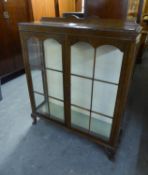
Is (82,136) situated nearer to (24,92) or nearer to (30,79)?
(30,79)

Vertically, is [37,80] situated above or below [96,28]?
below

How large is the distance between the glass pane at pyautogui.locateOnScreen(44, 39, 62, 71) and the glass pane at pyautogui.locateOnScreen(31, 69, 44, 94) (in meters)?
0.17

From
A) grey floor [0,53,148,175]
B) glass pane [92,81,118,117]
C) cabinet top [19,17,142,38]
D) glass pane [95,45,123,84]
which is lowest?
grey floor [0,53,148,175]

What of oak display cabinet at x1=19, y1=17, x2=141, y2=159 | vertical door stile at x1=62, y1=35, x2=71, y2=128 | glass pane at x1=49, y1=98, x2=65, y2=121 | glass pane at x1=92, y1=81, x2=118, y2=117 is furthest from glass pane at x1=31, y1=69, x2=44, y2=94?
glass pane at x1=92, y1=81, x2=118, y2=117

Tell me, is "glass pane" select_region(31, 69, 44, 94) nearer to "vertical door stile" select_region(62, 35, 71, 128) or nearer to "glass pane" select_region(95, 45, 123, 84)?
"vertical door stile" select_region(62, 35, 71, 128)

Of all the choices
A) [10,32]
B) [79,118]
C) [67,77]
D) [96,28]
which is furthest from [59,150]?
[10,32]

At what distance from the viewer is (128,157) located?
4.50 ft

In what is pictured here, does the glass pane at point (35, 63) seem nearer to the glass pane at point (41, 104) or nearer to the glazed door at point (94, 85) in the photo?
the glass pane at point (41, 104)

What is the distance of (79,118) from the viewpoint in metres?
1.49

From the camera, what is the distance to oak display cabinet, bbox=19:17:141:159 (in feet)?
3.19

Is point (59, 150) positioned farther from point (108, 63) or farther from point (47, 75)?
point (108, 63)

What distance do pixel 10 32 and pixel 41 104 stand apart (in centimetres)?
170

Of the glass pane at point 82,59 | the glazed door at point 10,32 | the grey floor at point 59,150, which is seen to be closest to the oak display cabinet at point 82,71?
the glass pane at point 82,59

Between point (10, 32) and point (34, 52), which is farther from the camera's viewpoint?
point (10, 32)
